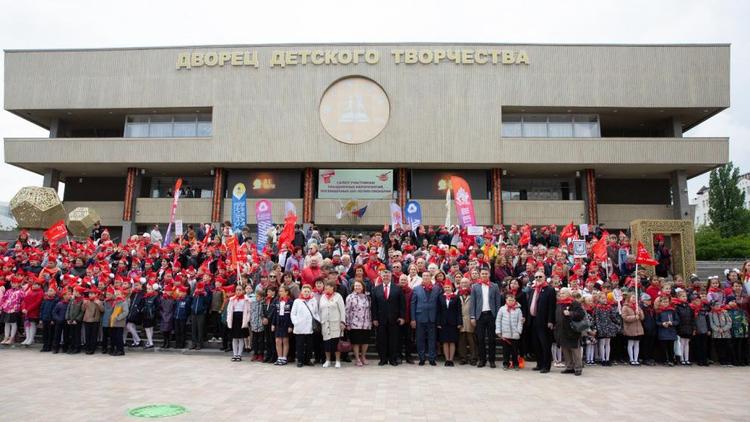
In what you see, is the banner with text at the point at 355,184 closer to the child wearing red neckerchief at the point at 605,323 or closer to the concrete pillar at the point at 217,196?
the concrete pillar at the point at 217,196

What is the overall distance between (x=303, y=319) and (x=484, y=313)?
3942mm

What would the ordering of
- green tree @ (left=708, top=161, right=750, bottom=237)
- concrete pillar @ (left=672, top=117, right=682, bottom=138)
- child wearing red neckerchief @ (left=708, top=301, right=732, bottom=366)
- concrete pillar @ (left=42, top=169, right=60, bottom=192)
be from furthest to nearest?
green tree @ (left=708, top=161, right=750, bottom=237) < concrete pillar @ (left=42, top=169, right=60, bottom=192) < concrete pillar @ (left=672, top=117, right=682, bottom=138) < child wearing red neckerchief @ (left=708, top=301, right=732, bottom=366)

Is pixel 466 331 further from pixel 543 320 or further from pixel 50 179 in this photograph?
pixel 50 179

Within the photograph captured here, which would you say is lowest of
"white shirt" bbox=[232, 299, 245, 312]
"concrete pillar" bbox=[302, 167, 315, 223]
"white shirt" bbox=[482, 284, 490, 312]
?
"white shirt" bbox=[232, 299, 245, 312]

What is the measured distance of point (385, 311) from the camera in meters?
11.1

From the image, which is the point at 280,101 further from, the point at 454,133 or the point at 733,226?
the point at 733,226

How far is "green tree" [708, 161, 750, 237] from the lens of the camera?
47.3m

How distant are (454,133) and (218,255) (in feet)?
59.7

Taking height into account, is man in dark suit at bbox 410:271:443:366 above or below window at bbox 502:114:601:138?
below

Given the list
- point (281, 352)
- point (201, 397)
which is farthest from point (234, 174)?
point (201, 397)

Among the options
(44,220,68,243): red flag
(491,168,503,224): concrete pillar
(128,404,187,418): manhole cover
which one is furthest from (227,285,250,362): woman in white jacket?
(491,168,503,224): concrete pillar

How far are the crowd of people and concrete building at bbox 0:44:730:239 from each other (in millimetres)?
15889

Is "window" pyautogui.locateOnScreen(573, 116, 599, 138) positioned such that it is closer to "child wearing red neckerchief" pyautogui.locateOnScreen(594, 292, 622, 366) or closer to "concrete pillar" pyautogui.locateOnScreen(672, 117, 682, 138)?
"concrete pillar" pyautogui.locateOnScreen(672, 117, 682, 138)

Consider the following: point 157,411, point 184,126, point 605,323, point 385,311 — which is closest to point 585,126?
point 605,323
